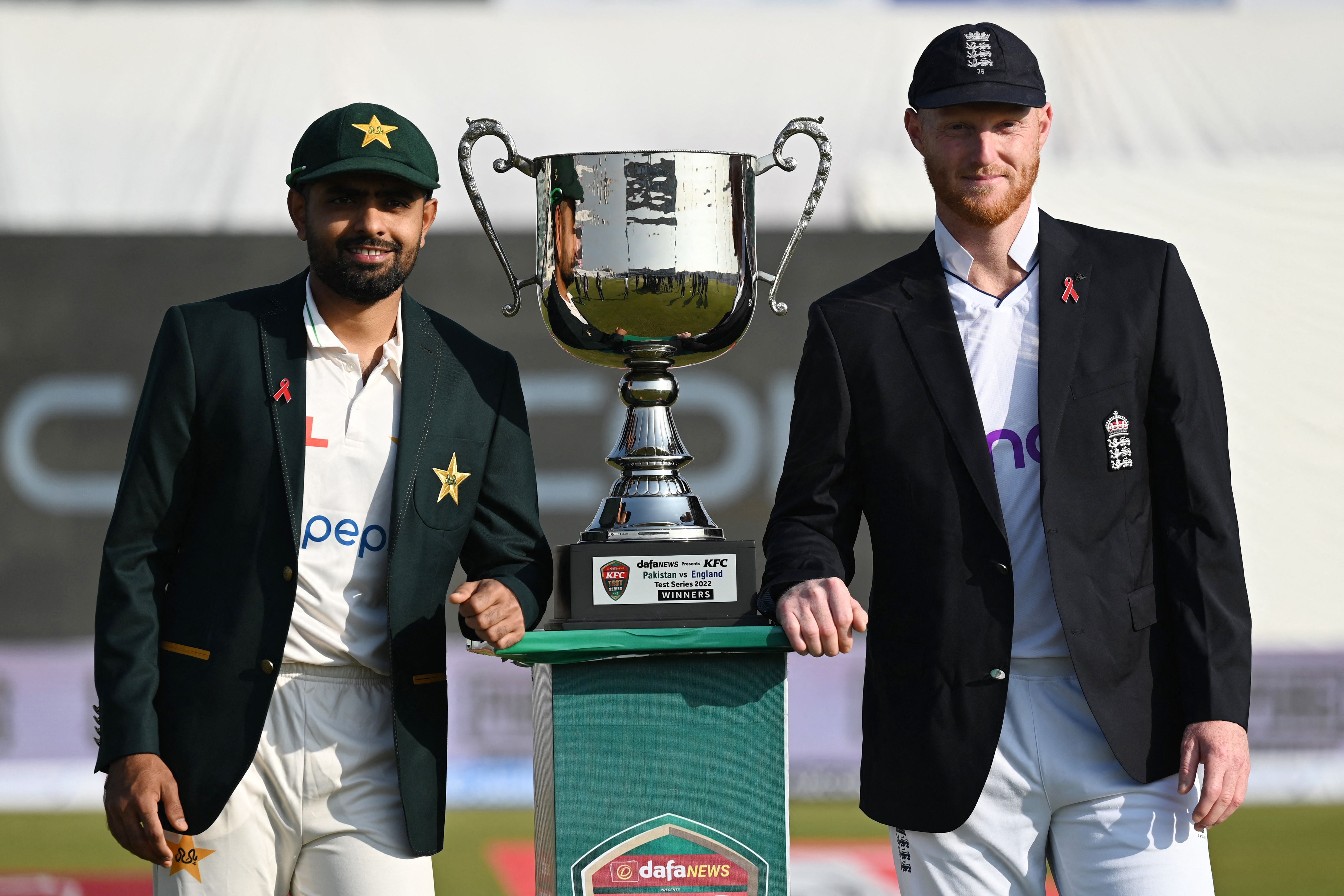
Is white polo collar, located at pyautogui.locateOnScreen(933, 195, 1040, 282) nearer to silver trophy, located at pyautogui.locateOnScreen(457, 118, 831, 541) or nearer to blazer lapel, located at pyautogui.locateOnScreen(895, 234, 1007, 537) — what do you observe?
→ blazer lapel, located at pyautogui.locateOnScreen(895, 234, 1007, 537)

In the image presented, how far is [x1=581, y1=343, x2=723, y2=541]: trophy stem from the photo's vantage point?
2.00 meters

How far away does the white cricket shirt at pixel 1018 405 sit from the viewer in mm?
1906

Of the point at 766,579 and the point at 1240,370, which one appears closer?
the point at 766,579

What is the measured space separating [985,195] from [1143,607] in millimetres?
567

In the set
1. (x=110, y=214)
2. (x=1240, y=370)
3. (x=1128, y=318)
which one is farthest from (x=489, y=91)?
(x=1128, y=318)

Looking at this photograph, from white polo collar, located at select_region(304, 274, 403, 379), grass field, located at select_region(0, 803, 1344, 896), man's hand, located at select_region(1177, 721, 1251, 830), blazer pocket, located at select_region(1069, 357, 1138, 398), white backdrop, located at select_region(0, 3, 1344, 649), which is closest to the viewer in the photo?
man's hand, located at select_region(1177, 721, 1251, 830)

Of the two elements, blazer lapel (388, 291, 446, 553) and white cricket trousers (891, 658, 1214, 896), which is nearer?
white cricket trousers (891, 658, 1214, 896)

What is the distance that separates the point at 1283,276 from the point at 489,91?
3097mm

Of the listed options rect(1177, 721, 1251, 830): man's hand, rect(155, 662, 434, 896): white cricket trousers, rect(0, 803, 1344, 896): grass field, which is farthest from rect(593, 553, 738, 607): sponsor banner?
rect(0, 803, 1344, 896): grass field

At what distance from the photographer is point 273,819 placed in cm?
202

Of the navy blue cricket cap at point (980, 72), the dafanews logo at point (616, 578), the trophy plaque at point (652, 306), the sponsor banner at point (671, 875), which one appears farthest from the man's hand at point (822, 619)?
the navy blue cricket cap at point (980, 72)

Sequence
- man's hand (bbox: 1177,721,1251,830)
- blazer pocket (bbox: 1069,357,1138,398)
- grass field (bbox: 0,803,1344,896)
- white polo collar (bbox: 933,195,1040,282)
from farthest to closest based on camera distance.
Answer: grass field (bbox: 0,803,1344,896), white polo collar (bbox: 933,195,1040,282), blazer pocket (bbox: 1069,357,1138,398), man's hand (bbox: 1177,721,1251,830)

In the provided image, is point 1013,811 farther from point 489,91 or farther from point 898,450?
point 489,91

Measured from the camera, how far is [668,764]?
1.94 metres
